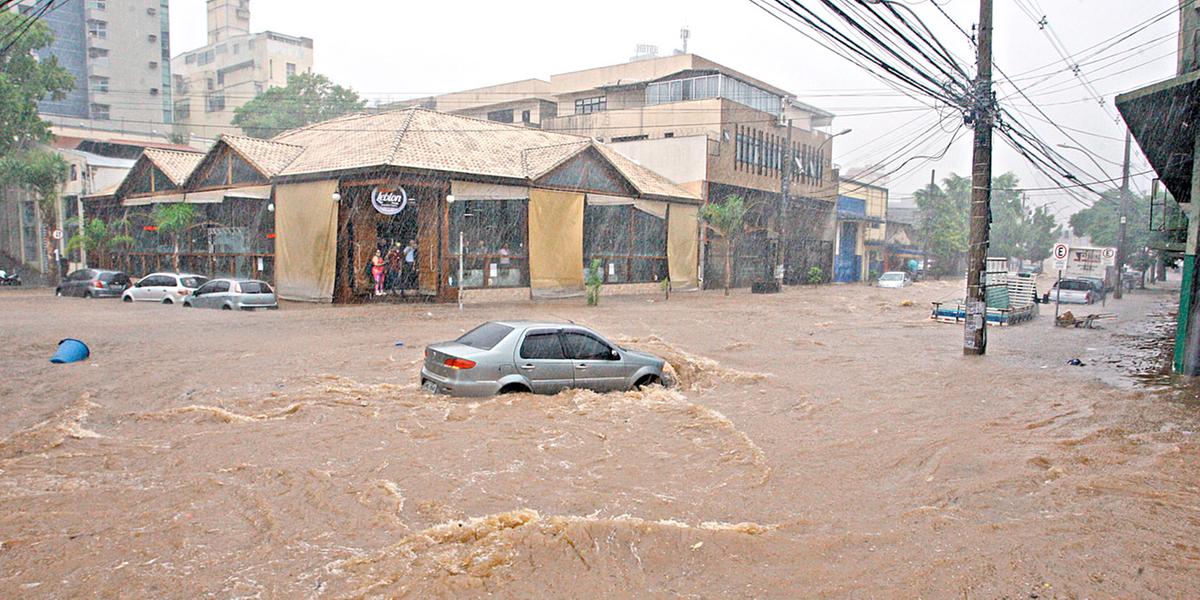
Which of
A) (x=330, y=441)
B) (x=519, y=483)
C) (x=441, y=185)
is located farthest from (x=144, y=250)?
(x=519, y=483)

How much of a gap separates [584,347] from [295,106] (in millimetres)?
56530

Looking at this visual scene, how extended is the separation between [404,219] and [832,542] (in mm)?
24259

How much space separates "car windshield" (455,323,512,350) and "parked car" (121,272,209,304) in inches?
728

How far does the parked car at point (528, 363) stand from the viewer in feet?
34.2

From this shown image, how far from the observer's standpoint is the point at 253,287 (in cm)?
2369

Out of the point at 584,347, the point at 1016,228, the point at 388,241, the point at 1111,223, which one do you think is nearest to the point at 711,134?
the point at 388,241

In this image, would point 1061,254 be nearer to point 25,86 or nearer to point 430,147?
point 430,147

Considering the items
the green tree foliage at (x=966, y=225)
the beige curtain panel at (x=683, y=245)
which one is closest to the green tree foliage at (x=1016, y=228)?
the green tree foliage at (x=966, y=225)

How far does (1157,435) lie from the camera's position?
10180 mm

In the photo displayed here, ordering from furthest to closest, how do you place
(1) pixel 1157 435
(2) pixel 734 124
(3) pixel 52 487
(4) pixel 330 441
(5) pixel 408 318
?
(2) pixel 734 124 < (5) pixel 408 318 < (1) pixel 1157 435 < (4) pixel 330 441 < (3) pixel 52 487

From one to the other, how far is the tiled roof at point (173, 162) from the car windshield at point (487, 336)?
26001 millimetres

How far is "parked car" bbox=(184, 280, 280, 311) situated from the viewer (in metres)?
23.3

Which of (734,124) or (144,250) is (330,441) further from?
(734,124)

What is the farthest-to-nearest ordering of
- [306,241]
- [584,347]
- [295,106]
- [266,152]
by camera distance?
[295,106]
[266,152]
[306,241]
[584,347]
